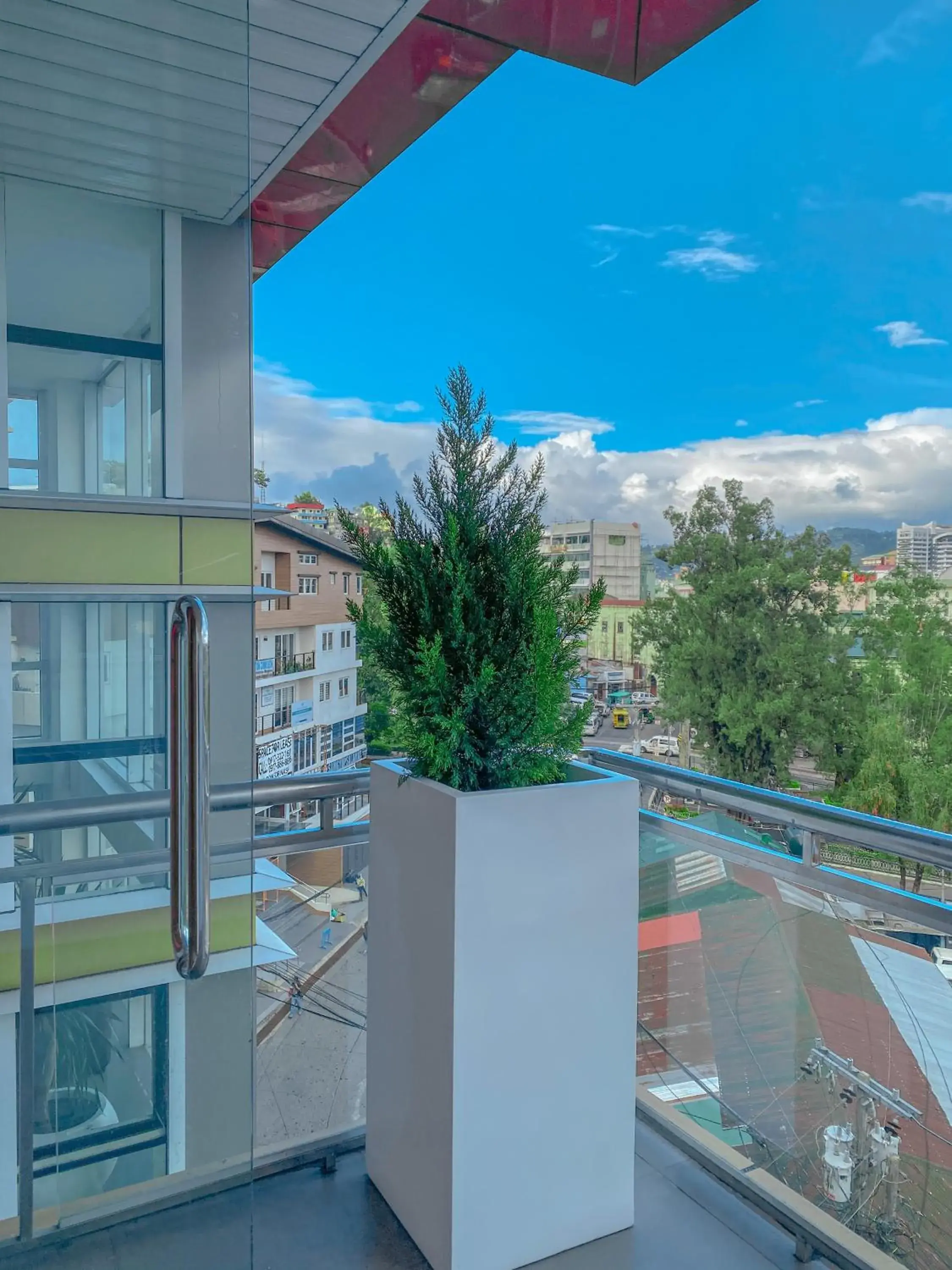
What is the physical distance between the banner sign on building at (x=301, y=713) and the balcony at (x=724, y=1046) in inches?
37.6

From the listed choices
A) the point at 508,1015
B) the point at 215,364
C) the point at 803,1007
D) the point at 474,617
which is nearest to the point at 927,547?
the point at 803,1007

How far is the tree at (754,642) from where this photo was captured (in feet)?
32.3

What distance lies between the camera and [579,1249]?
1.37 m

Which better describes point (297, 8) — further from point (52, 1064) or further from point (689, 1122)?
point (689, 1122)

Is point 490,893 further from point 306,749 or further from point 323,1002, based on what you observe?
point 306,749

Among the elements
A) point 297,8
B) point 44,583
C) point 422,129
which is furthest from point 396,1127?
point 422,129

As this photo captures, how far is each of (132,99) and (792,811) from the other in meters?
1.39

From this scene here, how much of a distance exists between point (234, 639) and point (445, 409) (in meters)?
0.72

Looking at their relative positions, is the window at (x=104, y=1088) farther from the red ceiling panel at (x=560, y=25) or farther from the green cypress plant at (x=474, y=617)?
the red ceiling panel at (x=560, y=25)

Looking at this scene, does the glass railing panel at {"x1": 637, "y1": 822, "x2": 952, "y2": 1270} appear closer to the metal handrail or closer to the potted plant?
the metal handrail

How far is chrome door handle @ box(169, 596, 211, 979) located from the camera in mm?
843

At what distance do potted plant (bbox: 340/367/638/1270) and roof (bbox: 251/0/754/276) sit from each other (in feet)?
3.50

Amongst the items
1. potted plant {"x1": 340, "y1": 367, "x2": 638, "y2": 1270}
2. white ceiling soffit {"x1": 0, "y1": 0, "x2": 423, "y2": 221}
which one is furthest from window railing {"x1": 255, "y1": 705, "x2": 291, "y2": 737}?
white ceiling soffit {"x1": 0, "y1": 0, "x2": 423, "y2": 221}

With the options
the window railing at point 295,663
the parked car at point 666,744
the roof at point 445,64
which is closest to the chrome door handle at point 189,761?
the roof at point 445,64
